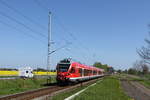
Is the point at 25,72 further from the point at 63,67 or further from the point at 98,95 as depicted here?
the point at 98,95

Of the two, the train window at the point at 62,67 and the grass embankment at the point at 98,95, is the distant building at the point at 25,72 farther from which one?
the grass embankment at the point at 98,95

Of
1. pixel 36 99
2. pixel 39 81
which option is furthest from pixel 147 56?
pixel 36 99

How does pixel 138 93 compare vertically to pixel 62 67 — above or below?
below

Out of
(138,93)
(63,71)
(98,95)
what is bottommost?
(138,93)

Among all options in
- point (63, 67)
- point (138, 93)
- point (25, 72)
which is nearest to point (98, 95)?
point (138, 93)

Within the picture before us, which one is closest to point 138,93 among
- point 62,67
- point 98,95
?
point 98,95

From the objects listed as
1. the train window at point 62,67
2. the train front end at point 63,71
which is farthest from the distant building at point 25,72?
the train front end at point 63,71

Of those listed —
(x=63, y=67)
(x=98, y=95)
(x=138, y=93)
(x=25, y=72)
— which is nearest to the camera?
(x=98, y=95)

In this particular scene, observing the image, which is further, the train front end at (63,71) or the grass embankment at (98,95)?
the train front end at (63,71)

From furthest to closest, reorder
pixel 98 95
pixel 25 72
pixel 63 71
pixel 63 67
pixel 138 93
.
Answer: pixel 25 72, pixel 63 67, pixel 63 71, pixel 138 93, pixel 98 95

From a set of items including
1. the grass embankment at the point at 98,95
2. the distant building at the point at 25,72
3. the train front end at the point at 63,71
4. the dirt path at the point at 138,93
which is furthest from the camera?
the distant building at the point at 25,72

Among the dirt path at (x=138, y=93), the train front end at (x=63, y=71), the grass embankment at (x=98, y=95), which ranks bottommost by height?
the dirt path at (x=138, y=93)

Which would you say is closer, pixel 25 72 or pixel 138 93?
pixel 138 93

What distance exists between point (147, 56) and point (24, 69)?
25.6m
